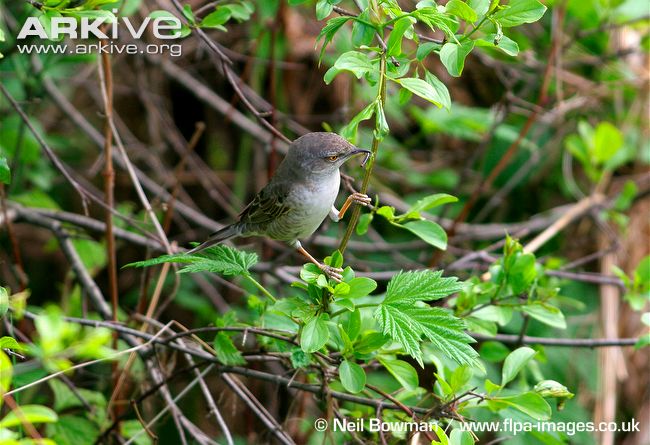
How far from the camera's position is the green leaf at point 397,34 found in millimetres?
1982

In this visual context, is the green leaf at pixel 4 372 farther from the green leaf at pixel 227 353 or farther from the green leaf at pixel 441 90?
the green leaf at pixel 441 90

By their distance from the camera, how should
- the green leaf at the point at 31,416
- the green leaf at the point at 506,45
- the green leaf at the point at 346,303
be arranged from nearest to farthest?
the green leaf at the point at 31,416 → the green leaf at the point at 506,45 → the green leaf at the point at 346,303

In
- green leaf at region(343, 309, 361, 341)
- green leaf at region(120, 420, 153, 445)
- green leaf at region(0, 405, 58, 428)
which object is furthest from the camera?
green leaf at region(120, 420, 153, 445)

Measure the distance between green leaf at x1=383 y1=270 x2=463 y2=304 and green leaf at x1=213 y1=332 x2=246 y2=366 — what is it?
0.69 m

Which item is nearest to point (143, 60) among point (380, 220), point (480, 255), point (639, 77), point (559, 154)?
point (380, 220)

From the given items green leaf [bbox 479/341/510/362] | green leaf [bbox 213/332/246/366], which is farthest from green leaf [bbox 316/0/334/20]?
green leaf [bbox 479/341/510/362]

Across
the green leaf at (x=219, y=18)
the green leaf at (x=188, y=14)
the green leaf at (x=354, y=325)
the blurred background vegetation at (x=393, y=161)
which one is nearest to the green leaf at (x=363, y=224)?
the green leaf at (x=354, y=325)

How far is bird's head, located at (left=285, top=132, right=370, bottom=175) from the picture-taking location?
2773 mm

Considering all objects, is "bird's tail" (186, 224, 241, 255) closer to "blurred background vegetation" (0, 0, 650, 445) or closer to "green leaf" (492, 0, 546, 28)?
"blurred background vegetation" (0, 0, 650, 445)

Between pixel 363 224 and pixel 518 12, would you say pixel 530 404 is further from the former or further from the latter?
pixel 518 12

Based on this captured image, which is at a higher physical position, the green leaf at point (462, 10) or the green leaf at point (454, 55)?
the green leaf at point (462, 10)

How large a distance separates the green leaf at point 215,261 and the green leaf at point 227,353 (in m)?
0.36

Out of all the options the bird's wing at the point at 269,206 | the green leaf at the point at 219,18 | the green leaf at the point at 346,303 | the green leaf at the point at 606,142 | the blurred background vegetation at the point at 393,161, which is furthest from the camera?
the green leaf at the point at 606,142

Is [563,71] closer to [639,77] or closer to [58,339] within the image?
[639,77]
